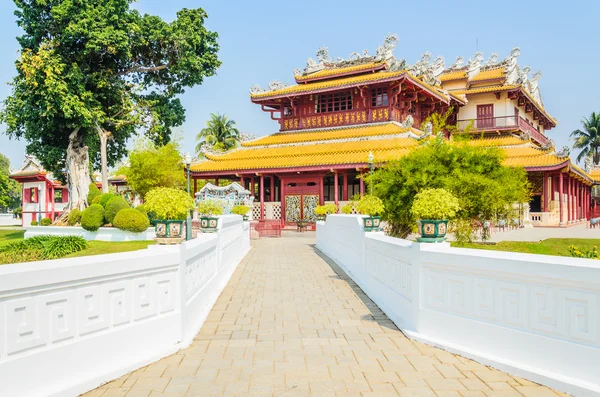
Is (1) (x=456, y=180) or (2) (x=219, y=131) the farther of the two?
(2) (x=219, y=131)

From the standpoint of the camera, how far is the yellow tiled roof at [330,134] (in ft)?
89.5

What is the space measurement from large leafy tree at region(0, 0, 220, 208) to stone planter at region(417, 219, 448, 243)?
23.2 meters

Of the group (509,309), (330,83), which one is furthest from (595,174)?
(509,309)

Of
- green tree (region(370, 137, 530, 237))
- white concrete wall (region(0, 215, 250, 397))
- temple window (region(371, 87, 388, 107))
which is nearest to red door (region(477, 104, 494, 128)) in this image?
temple window (region(371, 87, 388, 107))

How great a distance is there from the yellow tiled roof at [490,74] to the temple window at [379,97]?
9504 mm

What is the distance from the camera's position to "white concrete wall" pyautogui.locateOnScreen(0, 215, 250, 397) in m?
3.45

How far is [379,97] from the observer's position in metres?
29.2

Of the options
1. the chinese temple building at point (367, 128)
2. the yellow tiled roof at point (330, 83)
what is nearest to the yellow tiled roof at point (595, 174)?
the chinese temple building at point (367, 128)

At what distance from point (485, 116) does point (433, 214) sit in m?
30.0

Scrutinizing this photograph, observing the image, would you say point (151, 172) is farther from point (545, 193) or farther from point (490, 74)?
point (545, 193)

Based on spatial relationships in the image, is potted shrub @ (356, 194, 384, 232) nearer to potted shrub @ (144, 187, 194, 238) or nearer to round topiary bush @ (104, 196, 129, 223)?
potted shrub @ (144, 187, 194, 238)

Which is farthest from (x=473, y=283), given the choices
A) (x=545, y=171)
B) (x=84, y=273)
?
(x=545, y=171)

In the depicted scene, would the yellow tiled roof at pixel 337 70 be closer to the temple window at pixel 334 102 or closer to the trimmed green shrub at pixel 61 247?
the temple window at pixel 334 102

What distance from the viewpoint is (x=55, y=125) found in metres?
26.1
